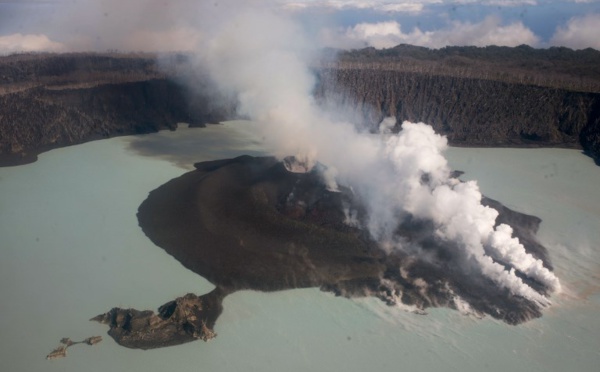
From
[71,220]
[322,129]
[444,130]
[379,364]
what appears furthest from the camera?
[444,130]

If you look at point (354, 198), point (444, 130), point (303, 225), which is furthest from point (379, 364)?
point (444, 130)

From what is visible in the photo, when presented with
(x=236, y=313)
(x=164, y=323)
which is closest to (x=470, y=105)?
(x=236, y=313)

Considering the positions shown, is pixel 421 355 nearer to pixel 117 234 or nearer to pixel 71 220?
pixel 117 234

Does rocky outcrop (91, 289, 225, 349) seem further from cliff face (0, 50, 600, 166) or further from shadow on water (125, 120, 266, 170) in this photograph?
cliff face (0, 50, 600, 166)

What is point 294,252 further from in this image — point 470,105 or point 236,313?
point 470,105

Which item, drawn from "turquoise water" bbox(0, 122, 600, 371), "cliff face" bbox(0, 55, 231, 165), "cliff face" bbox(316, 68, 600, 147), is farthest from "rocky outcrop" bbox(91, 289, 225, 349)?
"cliff face" bbox(316, 68, 600, 147)

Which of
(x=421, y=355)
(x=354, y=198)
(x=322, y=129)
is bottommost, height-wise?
(x=421, y=355)

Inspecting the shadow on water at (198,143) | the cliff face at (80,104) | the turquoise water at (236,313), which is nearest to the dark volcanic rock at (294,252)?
the turquoise water at (236,313)
